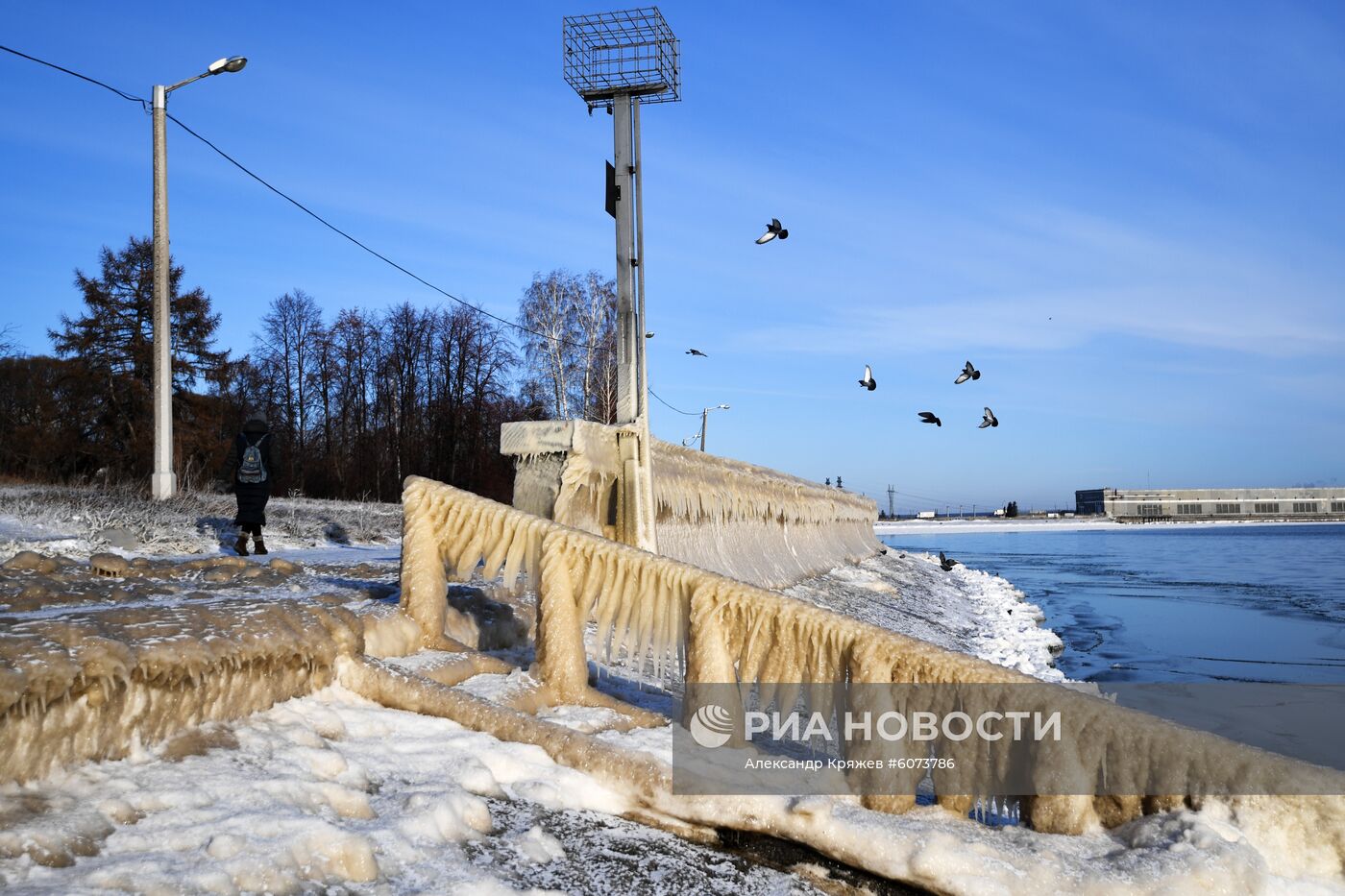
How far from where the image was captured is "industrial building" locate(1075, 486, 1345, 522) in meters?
117

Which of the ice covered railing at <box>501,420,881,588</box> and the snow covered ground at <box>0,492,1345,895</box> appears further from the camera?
the ice covered railing at <box>501,420,881,588</box>

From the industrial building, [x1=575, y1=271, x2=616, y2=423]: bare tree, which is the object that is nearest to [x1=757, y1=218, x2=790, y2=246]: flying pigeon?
[x1=575, y1=271, x2=616, y2=423]: bare tree

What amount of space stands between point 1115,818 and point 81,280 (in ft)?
114

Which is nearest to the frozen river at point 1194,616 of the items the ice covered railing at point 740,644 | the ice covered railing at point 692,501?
the ice covered railing at point 692,501

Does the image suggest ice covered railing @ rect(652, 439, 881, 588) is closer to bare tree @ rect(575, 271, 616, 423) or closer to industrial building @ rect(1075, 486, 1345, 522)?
bare tree @ rect(575, 271, 616, 423)

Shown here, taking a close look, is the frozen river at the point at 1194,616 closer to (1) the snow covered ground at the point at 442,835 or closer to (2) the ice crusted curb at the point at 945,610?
(2) the ice crusted curb at the point at 945,610

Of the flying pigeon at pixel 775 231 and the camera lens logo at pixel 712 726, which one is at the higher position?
the flying pigeon at pixel 775 231

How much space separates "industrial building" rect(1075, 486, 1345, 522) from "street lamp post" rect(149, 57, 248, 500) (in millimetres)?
121074

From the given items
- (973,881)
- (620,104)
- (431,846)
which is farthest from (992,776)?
(620,104)

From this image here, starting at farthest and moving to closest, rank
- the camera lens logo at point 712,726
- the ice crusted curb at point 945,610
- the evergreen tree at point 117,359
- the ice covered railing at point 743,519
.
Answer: the evergreen tree at point 117,359
the ice crusted curb at point 945,610
the ice covered railing at point 743,519
the camera lens logo at point 712,726

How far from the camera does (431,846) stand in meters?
2.50

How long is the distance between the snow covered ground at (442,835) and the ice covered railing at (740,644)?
0.12 meters

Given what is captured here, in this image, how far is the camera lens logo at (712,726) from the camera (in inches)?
139

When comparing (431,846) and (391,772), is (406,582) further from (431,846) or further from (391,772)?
(431,846)
